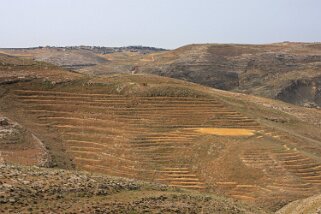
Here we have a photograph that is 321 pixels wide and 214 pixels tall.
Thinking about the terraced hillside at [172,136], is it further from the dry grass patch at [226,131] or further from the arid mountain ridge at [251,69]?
the arid mountain ridge at [251,69]

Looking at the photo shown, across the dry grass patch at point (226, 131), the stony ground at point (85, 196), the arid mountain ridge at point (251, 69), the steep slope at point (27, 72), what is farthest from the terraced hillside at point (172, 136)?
the arid mountain ridge at point (251, 69)

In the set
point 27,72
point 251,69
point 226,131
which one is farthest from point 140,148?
point 251,69

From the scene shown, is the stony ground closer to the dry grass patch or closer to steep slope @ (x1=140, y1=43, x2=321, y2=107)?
the dry grass patch

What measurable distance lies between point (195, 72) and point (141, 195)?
99.6 meters

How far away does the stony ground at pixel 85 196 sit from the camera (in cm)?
2212

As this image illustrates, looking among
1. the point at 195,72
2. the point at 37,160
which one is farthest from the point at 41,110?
the point at 195,72

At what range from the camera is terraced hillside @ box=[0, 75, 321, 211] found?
42594 millimetres

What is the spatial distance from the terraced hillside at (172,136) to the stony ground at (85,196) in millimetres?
12888

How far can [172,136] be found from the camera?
51625mm

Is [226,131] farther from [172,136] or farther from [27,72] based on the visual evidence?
[27,72]

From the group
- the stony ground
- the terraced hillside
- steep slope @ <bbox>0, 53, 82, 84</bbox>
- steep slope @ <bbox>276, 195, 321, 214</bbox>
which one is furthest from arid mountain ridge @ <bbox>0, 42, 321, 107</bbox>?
the stony ground

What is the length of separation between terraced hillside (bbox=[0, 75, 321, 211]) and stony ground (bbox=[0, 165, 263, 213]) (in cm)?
1289

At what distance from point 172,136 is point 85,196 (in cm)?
2764

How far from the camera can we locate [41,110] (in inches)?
2258
